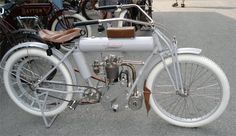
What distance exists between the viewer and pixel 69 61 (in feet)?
11.3

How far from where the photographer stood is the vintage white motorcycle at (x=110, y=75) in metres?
3.14

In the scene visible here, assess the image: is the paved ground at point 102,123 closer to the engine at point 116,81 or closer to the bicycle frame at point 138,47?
the engine at point 116,81

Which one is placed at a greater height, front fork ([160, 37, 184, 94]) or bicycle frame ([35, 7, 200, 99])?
bicycle frame ([35, 7, 200, 99])

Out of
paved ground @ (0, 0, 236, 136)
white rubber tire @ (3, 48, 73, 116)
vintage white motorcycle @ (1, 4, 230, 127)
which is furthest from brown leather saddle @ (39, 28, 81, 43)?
paved ground @ (0, 0, 236, 136)

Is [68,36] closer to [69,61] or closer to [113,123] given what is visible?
[69,61]

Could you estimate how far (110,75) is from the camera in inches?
129

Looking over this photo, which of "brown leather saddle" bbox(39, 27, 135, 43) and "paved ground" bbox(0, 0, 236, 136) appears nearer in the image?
"brown leather saddle" bbox(39, 27, 135, 43)

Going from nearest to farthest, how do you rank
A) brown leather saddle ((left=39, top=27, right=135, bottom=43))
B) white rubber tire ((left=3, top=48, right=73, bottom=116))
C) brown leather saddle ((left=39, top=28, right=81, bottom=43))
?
brown leather saddle ((left=39, top=27, right=135, bottom=43)) → brown leather saddle ((left=39, top=28, right=81, bottom=43)) → white rubber tire ((left=3, top=48, right=73, bottom=116))

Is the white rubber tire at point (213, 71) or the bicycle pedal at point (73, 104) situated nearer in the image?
the white rubber tire at point (213, 71)

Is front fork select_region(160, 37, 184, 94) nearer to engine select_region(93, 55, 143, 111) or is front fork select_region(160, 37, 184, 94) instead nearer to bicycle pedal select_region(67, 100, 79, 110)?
engine select_region(93, 55, 143, 111)

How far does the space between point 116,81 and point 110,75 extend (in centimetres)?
10

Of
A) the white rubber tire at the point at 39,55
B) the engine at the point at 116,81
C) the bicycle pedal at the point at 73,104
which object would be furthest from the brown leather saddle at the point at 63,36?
the bicycle pedal at the point at 73,104

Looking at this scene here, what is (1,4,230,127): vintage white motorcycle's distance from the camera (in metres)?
3.14

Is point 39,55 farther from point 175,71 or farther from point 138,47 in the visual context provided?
point 175,71
